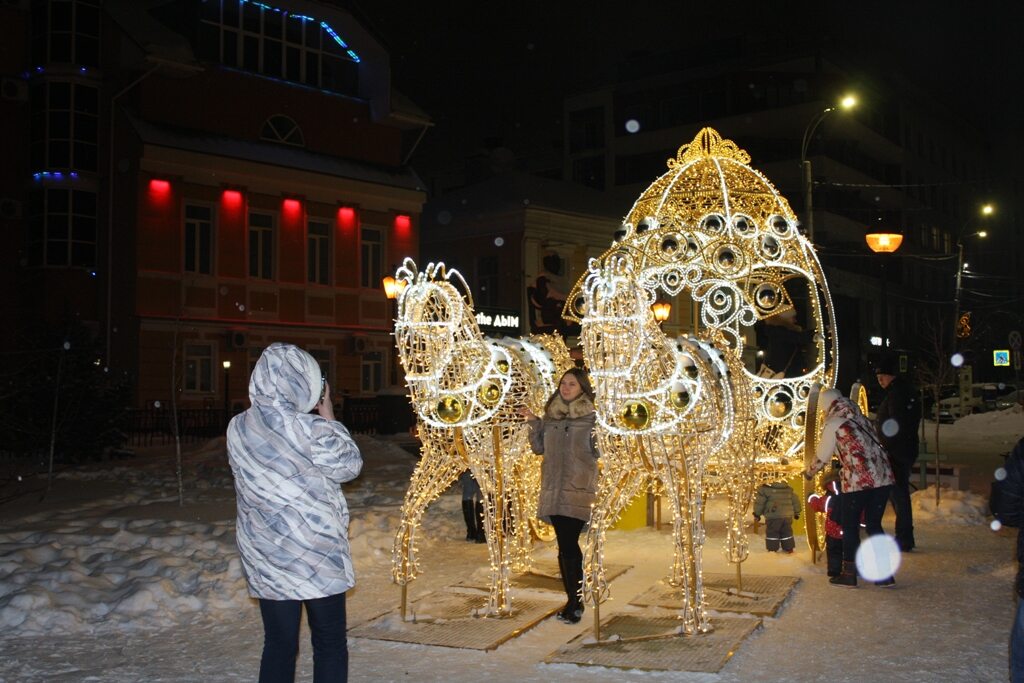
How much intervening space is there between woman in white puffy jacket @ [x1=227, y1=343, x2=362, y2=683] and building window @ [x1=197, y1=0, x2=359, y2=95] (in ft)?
76.2

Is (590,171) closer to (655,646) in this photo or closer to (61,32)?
(61,32)

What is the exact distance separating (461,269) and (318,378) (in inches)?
1187

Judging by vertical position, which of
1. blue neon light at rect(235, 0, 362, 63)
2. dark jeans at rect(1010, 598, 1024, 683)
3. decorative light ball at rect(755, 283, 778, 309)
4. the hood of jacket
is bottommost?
dark jeans at rect(1010, 598, 1024, 683)

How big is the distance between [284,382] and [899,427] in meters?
7.24

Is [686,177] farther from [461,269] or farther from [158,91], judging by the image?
[461,269]

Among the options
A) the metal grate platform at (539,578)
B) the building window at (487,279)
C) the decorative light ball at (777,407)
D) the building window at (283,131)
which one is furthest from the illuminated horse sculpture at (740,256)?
the building window at (487,279)

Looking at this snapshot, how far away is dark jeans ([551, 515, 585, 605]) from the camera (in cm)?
727

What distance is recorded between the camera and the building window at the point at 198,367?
25203 millimetres

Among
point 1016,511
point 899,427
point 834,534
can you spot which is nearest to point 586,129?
point 899,427

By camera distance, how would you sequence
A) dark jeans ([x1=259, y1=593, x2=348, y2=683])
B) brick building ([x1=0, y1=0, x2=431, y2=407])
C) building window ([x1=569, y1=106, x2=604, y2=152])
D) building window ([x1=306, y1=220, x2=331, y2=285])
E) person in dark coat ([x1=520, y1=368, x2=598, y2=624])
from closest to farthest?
1. dark jeans ([x1=259, y1=593, x2=348, y2=683])
2. person in dark coat ([x1=520, y1=368, x2=598, y2=624])
3. brick building ([x1=0, y1=0, x2=431, y2=407])
4. building window ([x1=306, y1=220, x2=331, y2=285])
5. building window ([x1=569, y1=106, x2=604, y2=152])

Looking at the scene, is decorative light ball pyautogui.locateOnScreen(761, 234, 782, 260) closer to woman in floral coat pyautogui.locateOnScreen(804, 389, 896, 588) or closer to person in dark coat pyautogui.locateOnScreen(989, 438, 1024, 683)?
woman in floral coat pyautogui.locateOnScreen(804, 389, 896, 588)

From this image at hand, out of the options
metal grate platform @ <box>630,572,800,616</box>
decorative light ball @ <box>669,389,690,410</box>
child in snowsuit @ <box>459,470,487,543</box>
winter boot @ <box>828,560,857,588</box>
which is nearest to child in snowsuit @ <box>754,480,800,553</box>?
metal grate platform @ <box>630,572,800,616</box>

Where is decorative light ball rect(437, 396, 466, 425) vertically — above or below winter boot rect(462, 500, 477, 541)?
above

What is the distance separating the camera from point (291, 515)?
15.2ft
